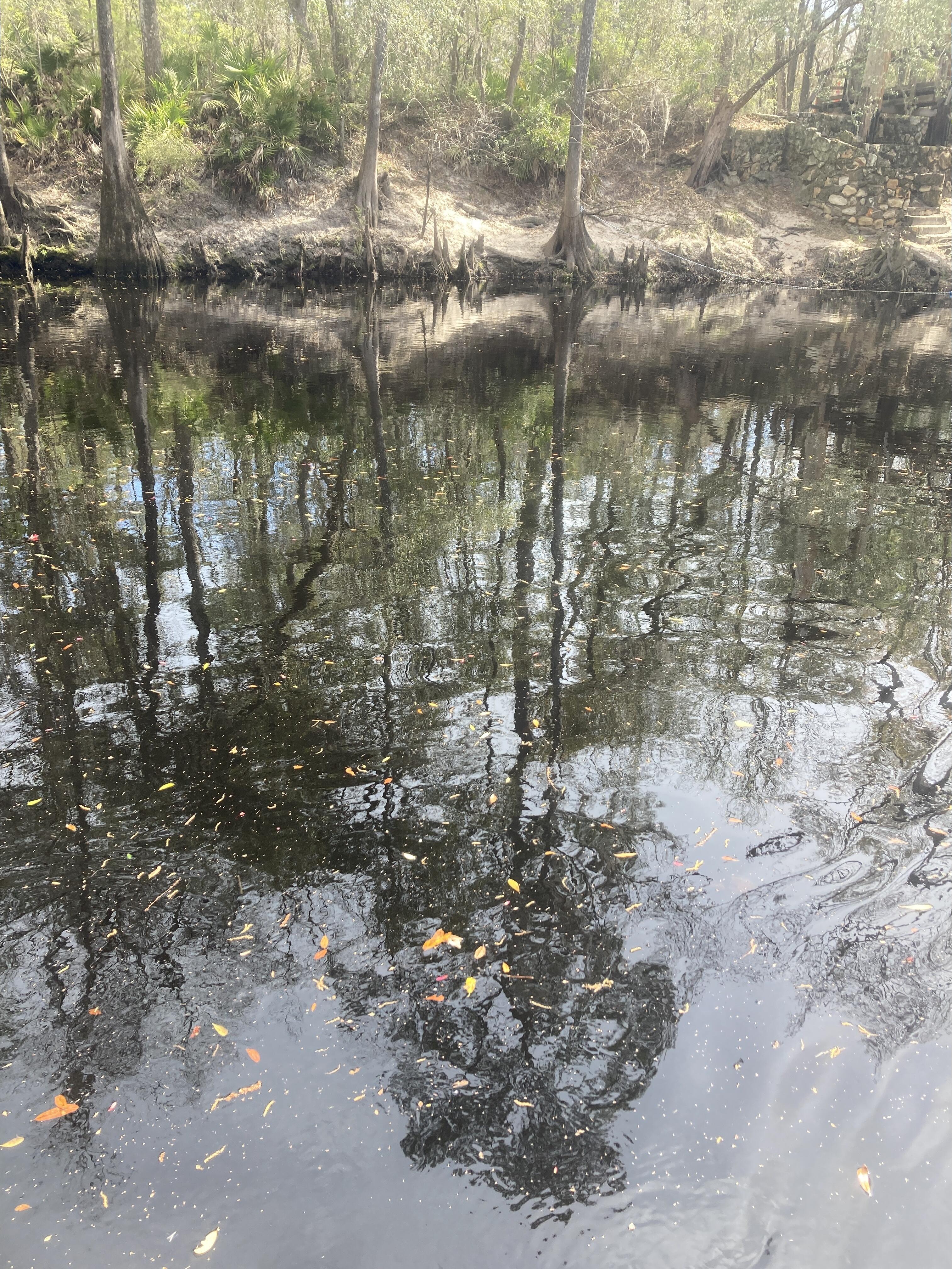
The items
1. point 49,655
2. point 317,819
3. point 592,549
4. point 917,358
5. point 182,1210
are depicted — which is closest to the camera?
point 182,1210

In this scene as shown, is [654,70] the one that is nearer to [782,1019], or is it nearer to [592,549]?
[592,549]

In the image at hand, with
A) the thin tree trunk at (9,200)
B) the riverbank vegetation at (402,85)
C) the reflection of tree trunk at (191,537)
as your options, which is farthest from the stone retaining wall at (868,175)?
the reflection of tree trunk at (191,537)

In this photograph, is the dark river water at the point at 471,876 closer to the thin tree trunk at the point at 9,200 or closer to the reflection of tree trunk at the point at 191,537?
the reflection of tree trunk at the point at 191,537

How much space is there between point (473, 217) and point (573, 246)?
5020mm

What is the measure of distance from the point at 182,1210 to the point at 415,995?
0.95m

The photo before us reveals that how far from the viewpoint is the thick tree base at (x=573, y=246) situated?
28.4 metres

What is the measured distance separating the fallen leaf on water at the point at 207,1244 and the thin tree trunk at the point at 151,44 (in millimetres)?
32880

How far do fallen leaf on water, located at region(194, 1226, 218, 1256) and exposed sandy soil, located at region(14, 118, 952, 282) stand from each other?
27.1 m

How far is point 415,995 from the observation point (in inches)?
120

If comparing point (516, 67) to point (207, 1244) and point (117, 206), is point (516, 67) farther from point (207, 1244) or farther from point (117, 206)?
point (207, 1244)

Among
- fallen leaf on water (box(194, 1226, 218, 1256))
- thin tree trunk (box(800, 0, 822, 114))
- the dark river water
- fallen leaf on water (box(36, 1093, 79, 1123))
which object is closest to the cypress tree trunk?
the dark river water

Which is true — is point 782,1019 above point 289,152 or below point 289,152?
below

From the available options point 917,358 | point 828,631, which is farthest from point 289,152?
point 828,631

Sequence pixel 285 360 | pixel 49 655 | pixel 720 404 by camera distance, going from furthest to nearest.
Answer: pixel 285 360 → pixel 720 404 → pixel 49 655
